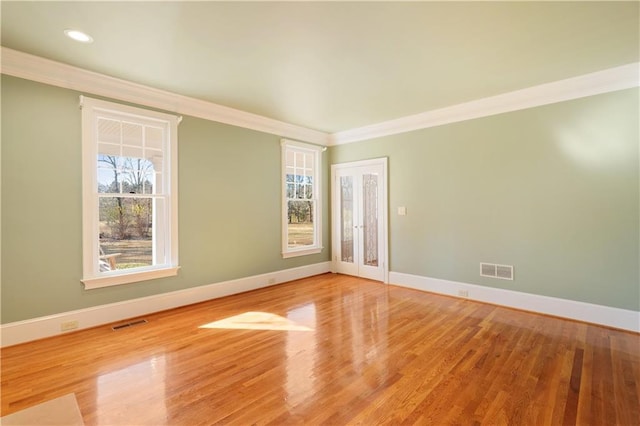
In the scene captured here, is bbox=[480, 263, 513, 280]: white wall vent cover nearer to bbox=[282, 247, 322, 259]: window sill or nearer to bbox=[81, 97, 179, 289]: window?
bbox=[282, 247, 322, 259]: window sill

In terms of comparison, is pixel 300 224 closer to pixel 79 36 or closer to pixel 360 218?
pixel 360 218

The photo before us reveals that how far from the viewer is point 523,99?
154 inches

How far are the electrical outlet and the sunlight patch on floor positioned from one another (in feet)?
4.44

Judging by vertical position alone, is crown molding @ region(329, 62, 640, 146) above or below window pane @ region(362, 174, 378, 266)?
above

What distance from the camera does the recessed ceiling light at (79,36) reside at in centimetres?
258

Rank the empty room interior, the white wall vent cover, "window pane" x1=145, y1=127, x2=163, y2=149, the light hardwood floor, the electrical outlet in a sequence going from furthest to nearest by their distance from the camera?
the white wall vent cover
"window pane" x1=145, y1=127, x2=163, y2=149
the electrical outlet
the empty room interior
the light hardwood floor

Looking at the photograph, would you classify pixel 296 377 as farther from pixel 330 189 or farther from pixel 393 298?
pixel 330 189

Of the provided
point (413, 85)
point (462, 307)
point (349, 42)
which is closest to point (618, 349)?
point (462, 307)

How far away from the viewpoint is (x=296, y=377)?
7.82 ft

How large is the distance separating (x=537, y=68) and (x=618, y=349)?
296 centimetres

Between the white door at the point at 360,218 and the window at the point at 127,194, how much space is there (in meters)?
3.19

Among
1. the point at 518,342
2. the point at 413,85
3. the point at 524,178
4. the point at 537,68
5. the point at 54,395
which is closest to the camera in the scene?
the point at 54,395

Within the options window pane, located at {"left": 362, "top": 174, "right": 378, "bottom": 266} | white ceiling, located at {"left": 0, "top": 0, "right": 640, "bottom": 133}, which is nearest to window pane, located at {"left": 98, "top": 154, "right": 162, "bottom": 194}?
white ceiling, located at {"left": 0, "top": 0, "right": 640, "bottom": 133}

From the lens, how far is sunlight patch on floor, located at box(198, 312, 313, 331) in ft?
11.1
